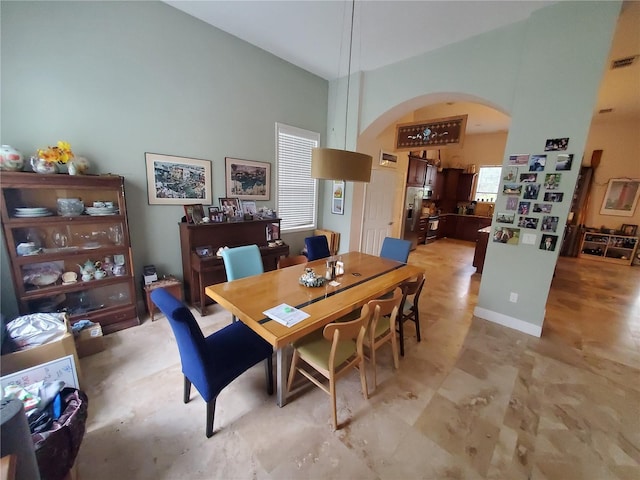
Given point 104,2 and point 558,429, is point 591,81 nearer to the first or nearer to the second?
point 558,429

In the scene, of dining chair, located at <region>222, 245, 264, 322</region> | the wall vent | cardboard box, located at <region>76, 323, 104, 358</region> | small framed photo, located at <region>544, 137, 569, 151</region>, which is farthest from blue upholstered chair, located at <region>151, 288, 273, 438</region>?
the wall vent

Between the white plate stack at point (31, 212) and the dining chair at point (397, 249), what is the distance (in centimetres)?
339

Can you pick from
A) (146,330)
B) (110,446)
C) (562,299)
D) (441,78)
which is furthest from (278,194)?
(562,299)

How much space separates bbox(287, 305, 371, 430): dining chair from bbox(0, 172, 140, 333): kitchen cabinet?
7.05 feet

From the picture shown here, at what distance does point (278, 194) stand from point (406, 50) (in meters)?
2.73

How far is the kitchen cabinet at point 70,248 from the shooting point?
2064 mm

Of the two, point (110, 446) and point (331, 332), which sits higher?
point (331, 332)

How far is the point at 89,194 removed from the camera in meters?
2.48

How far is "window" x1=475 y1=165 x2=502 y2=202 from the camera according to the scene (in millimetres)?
7711

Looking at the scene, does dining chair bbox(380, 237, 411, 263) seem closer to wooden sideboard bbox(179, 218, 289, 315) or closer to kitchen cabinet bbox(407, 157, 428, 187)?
wooden sideboard bbox(179, 218, 289, 315)

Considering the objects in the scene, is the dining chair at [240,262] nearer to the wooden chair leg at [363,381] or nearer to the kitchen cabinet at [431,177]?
the wooden chair leg at [363,381]

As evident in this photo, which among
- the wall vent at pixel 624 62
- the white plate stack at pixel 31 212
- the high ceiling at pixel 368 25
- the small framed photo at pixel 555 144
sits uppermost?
the high ceiling at pixel 368 25

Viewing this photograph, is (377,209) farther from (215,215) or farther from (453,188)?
(453,188)

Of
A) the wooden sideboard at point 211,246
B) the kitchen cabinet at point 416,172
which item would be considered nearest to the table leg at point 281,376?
the wooden sideboard at point 211,246
